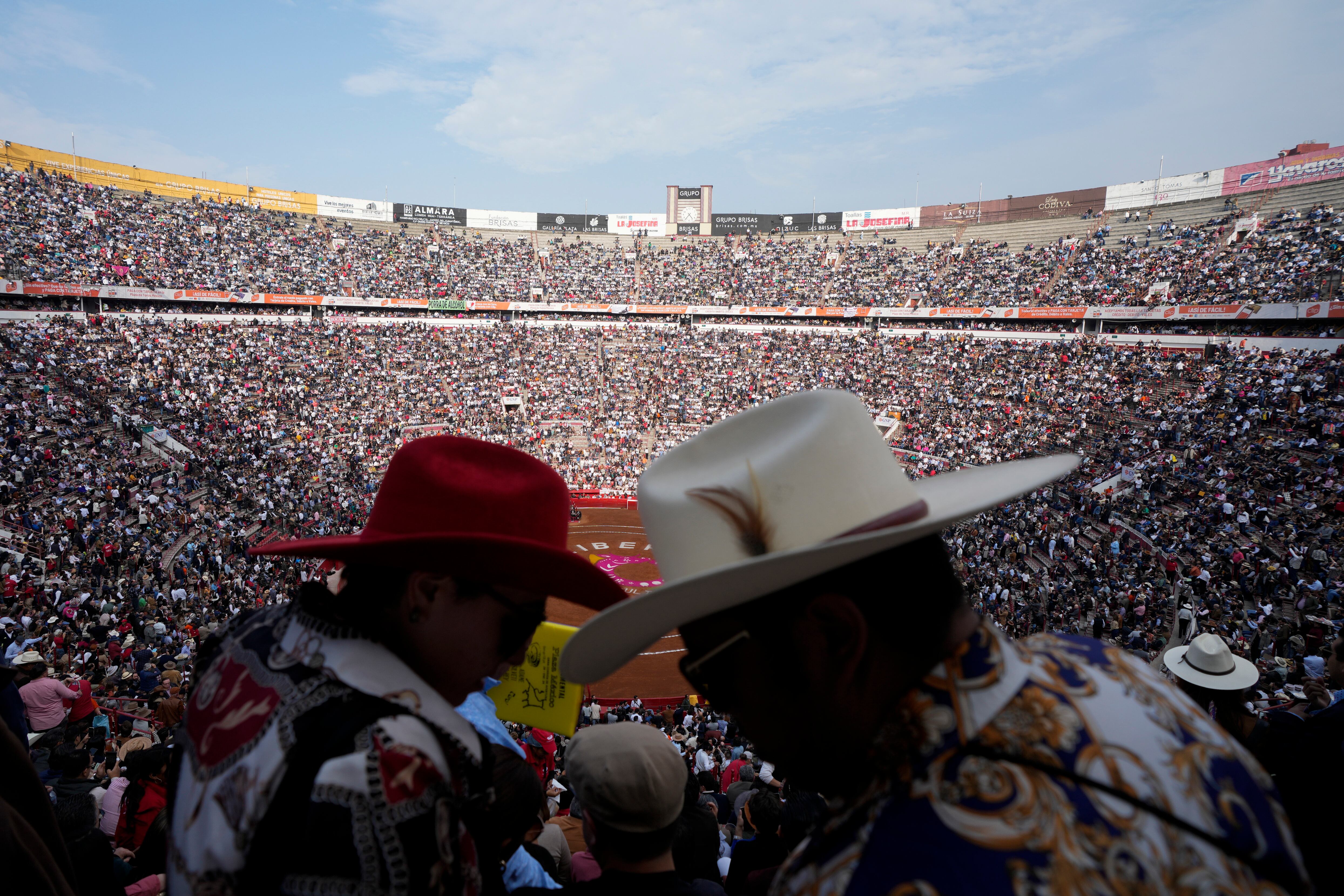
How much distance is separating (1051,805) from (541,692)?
2907 mm

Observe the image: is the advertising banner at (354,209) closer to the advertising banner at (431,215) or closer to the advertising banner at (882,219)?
the advertising banner at (431,215)

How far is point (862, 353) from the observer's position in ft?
140

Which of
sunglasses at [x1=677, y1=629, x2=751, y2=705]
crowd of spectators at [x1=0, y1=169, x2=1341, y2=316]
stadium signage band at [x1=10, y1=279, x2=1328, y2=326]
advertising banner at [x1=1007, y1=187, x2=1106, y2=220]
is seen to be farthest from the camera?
advertising banner at [x1=1007, y1=187, x2=1106, y2=220]

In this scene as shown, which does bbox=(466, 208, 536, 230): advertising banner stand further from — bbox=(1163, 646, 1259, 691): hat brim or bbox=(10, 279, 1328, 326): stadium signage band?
bbox=(1163, 646, 1259, 691): hat brim

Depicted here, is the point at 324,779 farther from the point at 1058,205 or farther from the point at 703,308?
the point at 1058,205

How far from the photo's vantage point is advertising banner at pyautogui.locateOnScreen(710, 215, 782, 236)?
199 ft

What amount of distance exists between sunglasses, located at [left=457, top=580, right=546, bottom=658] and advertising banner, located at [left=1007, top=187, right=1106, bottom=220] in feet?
186

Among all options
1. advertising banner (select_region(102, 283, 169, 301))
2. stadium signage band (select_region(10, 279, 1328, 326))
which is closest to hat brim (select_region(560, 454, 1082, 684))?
stadium signage band (select_region(10, 279, 1328, 326))

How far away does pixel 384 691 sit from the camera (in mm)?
1372

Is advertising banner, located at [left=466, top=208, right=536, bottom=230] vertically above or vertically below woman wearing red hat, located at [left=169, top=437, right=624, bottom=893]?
above

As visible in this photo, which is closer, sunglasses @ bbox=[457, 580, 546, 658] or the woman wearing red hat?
the woman wearing red hat

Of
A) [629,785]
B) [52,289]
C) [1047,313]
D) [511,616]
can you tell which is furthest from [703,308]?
[511,616]

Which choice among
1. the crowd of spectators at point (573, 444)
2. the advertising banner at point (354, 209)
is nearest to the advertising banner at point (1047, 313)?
the crowd of spectators at point (573, 444)

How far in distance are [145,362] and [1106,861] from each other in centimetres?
3840
